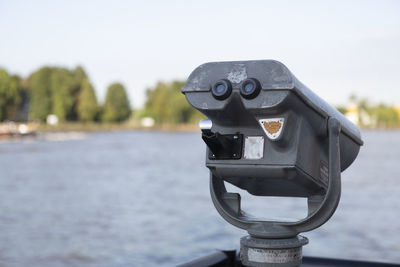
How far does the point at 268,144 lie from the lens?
6.82 ft

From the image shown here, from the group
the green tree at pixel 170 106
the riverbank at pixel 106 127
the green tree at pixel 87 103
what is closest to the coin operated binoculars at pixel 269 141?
the green tree at pixel 87 103

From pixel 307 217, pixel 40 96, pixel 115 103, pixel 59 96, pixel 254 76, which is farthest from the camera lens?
pixel 115 103

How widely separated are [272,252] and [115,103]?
101 m

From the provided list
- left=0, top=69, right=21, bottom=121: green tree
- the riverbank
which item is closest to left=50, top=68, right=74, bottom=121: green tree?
the riverbank

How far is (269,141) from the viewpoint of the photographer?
A: 2074 millimetres

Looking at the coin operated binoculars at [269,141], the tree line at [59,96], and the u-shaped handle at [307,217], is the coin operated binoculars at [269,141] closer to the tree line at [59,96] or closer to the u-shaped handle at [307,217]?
the u-shaped handle at [307,217]

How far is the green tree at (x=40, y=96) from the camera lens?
86500mm

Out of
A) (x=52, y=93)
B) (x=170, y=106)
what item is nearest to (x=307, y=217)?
(x=52, y=93)

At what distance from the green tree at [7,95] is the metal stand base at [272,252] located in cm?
7102

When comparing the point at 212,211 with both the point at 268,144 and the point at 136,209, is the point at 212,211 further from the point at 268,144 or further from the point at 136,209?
the point at 268,144

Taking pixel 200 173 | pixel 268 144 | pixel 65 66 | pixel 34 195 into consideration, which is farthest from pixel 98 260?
pixel 65 66

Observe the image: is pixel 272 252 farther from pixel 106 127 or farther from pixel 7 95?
pixel 106 127

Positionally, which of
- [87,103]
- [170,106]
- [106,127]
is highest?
[87,103]

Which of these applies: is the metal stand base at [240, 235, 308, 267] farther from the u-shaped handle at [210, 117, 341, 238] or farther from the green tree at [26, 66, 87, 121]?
the green tree at [26, 66, 87, 121]
